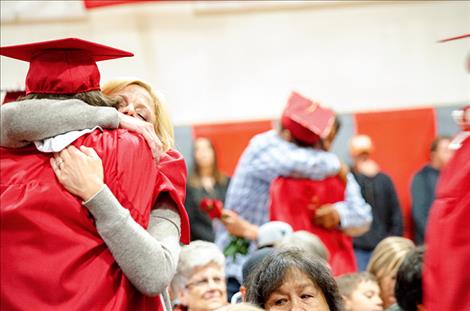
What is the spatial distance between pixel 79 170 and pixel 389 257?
7.14ft

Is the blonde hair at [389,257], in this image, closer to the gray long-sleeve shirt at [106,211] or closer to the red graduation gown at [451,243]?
the red graduation gown at [451,243]

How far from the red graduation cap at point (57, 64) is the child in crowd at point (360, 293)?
6.20ft

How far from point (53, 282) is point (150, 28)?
5.27 metres

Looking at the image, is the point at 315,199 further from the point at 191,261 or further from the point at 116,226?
the point at 116,226

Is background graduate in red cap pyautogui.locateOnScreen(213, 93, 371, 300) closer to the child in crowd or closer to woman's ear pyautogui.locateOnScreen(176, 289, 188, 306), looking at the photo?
the child in crowd

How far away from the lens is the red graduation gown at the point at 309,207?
4.41 m

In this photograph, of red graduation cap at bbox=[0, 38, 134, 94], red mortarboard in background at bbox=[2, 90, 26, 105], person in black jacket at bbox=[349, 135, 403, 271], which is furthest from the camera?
person in black jacket at bbox=[349, 135, 403, 271]

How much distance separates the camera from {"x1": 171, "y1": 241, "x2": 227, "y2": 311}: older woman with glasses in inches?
139

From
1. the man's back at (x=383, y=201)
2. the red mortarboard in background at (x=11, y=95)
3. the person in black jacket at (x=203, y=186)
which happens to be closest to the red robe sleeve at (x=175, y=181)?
the red mortarboard in background at (x=11, y=95)

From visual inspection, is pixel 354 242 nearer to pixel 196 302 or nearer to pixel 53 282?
pixel 196 302

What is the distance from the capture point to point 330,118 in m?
4.54

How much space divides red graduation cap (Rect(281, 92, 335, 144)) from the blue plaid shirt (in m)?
0.06

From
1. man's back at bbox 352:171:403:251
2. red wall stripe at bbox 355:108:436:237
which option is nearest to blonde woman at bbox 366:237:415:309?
man's back at bbox 352:171:403:251

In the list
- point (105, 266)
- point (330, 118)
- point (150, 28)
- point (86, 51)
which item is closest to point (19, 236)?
point (105, 266)
